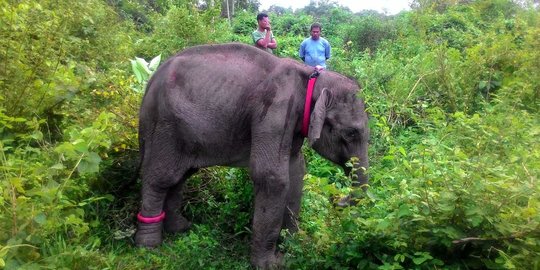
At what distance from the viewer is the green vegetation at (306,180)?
9.04 ft

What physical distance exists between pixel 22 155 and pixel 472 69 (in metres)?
5.81

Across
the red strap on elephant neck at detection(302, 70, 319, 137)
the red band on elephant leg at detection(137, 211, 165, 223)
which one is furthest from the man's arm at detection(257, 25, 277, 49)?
the red band on elephant leg at detection(137, 211, 165, 223)

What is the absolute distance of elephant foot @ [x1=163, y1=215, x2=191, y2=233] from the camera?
4.62m

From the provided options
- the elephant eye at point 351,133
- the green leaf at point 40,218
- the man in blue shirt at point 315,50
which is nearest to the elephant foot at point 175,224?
the elephant eye at point 351,133

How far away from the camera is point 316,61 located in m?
8.76

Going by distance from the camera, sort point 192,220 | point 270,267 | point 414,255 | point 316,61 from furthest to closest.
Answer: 1. point 316,61
2. point 192,220
3. point 270,267
4. point 414,255

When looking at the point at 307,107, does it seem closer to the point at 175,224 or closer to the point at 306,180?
the point at 306,180

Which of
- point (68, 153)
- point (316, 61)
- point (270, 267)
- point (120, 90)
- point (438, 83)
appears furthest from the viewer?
point (316, 61)

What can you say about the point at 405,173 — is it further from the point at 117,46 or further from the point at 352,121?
the point at 117,46

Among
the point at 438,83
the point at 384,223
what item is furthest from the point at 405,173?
the point at 438,83

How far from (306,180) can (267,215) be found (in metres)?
0.52

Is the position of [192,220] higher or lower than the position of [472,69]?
lower

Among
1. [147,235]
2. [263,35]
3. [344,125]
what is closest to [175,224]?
[147,235]

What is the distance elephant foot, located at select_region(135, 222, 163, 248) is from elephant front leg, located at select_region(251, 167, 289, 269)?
0.84m
